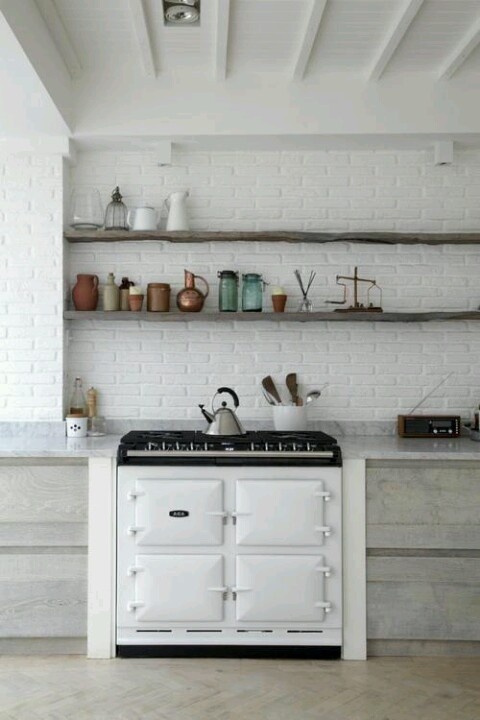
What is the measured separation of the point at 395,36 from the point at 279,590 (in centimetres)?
258

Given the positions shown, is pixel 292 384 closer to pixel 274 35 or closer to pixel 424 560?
Result: pixel 424 560

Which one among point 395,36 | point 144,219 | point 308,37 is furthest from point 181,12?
point 144,219

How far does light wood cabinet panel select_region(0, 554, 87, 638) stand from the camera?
3.20 metres

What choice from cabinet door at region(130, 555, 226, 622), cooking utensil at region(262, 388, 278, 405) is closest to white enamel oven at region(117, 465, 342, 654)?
cabinet door at region(130, 555, 226, 622)

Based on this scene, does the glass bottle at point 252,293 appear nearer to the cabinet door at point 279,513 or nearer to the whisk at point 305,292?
the whisk at point 305,292

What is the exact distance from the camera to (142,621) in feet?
10.4

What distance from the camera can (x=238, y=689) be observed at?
113 inches

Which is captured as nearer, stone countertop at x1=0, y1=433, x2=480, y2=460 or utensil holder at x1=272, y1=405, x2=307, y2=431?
stone countertop at x1=0, y1=433, x2=480, y2=460

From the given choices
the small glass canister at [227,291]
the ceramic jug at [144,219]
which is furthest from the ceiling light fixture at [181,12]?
the small glass canister at [227,291]

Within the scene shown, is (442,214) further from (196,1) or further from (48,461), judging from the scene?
(48,461)

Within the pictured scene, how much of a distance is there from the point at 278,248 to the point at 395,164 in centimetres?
82

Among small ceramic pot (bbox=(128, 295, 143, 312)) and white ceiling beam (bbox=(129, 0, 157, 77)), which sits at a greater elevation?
white ceiling beam (bbox=(129, 0, 157, 77))

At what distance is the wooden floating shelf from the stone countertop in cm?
65

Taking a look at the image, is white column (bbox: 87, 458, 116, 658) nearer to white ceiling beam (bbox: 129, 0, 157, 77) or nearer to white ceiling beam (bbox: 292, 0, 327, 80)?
white ceiling beam (bbox: 129, 0, 157, 77)
